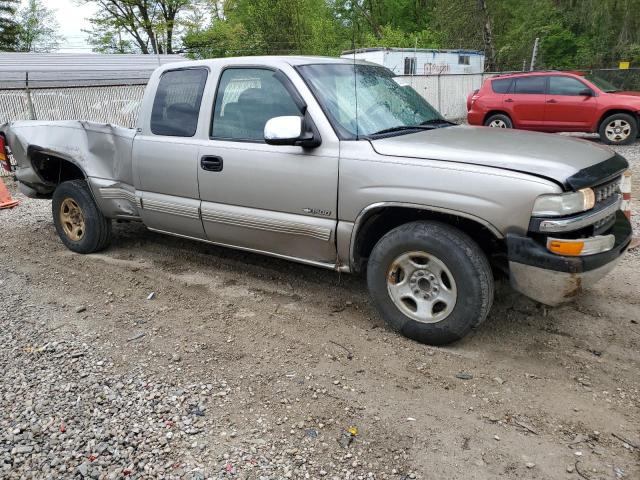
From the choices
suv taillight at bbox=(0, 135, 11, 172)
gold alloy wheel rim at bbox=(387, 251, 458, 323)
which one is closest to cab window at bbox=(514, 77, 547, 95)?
gold alloy wheel rim at bbox=(387, 251, 458, 323)

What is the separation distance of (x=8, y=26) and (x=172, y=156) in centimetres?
4198

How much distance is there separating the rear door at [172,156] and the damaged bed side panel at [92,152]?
0.21 meters

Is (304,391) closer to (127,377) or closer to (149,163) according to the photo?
(127,377)

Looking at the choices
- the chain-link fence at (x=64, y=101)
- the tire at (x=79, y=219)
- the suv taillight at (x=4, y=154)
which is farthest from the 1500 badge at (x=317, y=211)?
the chain-link fence at (x=64, y=101)

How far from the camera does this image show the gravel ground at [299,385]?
8.29 feet

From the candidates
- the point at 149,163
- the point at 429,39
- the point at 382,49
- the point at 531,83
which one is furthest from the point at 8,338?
the point at 429,39

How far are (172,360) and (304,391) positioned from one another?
0.94 m

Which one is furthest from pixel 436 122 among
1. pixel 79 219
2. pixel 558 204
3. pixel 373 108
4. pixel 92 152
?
pixel 79 219

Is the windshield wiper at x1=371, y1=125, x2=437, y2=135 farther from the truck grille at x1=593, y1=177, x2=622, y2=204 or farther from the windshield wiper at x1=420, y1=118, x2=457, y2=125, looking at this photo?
the truck grille at x1=593, y1=177, x2=622, y2=204

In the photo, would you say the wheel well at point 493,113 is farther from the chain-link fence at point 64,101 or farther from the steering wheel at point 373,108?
the steering wheel at point 373,108

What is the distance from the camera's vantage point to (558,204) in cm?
288

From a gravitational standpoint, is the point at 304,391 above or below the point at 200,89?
below

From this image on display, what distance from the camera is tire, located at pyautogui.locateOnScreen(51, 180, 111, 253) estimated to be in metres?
5.30

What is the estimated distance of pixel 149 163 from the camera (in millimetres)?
4574
